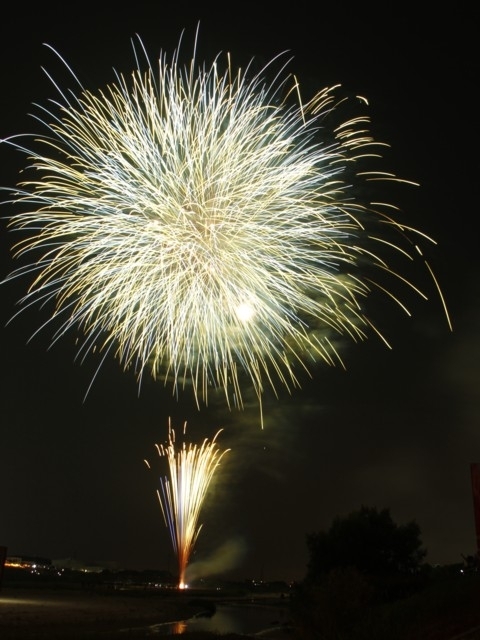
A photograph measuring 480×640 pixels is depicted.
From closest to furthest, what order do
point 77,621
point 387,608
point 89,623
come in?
1. point 387,608
2. point 89,623
3. point 77,621

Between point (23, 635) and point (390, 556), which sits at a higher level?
point (390, 556)

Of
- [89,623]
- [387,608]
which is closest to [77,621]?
[89,623]

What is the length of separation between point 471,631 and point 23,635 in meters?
18.9

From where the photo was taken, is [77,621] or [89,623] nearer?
[89,623]

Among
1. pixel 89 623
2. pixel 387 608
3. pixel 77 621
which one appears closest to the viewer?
pixel 387 608

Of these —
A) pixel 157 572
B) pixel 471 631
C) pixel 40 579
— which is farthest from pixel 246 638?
pixel 157 572

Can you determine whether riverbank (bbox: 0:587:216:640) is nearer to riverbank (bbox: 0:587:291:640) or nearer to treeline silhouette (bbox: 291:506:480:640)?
riverbank (bbox: 0:587:291:640)

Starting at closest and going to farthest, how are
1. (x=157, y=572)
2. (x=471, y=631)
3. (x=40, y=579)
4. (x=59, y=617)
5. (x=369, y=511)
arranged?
(x=471, y=631), (x=59, y=617), (x=369, y=511), (x=40, y=579), (x=157, y=572)

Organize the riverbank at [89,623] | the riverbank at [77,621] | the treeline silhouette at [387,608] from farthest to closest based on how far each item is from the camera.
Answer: the riverbank at [89,623], the riverbank at [77,621], the treeline silhouette at [387,608]

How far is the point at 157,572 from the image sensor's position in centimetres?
19200

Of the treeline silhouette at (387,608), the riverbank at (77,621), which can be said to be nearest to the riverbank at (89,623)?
the riverbank at (77,621)

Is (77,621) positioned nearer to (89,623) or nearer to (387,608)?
(89,623)

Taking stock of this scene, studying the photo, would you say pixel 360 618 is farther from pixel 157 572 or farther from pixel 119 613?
pixel 157 572

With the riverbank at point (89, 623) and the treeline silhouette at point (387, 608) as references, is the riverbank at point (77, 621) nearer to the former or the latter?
the riverbank at point (89, 623)
